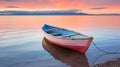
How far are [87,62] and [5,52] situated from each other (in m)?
8.01

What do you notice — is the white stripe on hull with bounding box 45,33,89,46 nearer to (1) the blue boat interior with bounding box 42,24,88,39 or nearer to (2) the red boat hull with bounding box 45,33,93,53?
(2) the red boat hull with bounding box 45,33,93,53

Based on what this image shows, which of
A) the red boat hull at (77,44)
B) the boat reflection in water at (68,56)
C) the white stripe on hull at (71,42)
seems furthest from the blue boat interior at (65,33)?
the boat reflection in water at (68,56)

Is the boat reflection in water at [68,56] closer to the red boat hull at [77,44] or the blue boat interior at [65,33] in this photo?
the red boat hull at [77,44]

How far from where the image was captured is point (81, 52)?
18422mm

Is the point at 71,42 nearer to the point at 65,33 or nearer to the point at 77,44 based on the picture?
the point at 77,44

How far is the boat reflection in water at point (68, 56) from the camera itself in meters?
16.0

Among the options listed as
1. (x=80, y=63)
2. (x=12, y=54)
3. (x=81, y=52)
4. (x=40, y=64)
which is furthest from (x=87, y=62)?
(x=12, y=54)

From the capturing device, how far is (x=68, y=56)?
1809 cm

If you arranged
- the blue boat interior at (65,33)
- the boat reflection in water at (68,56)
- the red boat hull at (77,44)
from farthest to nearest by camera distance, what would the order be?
1. the blue boat interior at (65,33)
2. the red boat hull at (77,44)
3. the boat reflection in water at (68,56)

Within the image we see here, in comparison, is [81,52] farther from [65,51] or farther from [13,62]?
[13,62]

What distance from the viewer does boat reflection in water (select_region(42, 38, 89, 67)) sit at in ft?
52.5

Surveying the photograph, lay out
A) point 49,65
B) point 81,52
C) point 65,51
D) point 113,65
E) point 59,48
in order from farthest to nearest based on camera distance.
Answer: point 59,48, point 65,51, point 81,52, point 49,65, point 113,65

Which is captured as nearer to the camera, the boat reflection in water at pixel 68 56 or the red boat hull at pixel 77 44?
the boat reflection in water at pixel 68 56

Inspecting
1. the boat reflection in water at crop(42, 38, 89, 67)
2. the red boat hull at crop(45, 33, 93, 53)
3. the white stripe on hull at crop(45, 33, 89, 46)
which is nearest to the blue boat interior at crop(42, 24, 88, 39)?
the white stripe on hull at crop(45, 33, 89, 46)
